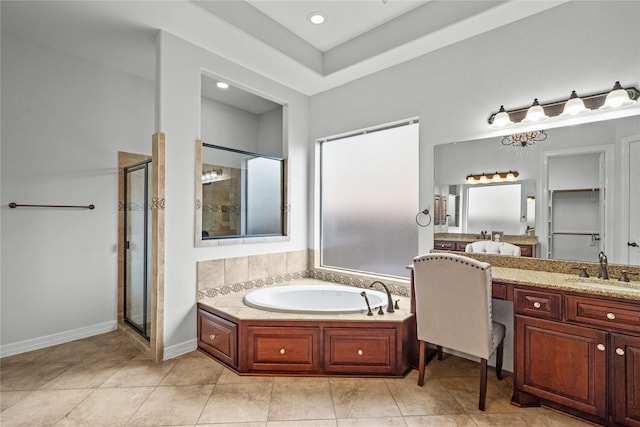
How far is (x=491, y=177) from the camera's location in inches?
105

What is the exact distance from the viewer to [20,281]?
2834mm

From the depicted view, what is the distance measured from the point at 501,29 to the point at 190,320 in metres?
3.74

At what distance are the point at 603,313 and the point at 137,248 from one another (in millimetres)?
3791

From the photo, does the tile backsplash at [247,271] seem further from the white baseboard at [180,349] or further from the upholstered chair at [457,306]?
the upholstered chair at [457,306]

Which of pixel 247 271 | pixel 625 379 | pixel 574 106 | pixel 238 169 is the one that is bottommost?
pixel 625 379

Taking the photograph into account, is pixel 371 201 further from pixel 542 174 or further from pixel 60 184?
pixel 60 184

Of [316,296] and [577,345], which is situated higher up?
[577,345]

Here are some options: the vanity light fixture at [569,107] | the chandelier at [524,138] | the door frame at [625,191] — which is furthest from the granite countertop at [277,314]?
the vanity light fixture at [569,107]

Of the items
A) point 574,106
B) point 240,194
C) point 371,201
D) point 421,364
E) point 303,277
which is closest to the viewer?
point 574,106

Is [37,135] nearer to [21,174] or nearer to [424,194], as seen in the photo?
[21,174]

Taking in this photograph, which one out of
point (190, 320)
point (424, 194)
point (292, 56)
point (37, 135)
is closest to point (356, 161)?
point (424, 194)

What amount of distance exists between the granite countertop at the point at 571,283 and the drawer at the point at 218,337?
207 centimetres

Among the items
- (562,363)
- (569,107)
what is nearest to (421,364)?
(562,363)

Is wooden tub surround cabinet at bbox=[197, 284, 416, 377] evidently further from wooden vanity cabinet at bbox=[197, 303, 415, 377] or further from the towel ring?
the towel ring
